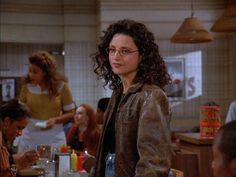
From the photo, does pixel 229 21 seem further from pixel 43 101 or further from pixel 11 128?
pixel 11 128

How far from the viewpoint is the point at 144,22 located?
651 cm

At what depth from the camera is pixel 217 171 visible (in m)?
1.37

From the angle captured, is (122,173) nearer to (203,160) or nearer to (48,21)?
(203,160)

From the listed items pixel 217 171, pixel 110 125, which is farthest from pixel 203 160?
pixel 217 171

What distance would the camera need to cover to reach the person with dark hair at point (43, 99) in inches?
139

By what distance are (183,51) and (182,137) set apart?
2.92 metres

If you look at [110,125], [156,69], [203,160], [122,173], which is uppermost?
[156,69]

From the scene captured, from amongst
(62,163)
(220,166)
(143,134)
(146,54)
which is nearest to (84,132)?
(62,163)

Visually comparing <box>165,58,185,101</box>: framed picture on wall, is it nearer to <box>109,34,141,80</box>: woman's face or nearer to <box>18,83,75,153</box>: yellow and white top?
<box>18,83,75,153</box>: yellow and white top

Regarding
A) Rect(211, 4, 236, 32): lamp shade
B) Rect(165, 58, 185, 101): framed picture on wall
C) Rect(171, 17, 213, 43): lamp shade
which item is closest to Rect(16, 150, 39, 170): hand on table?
Rect(211, 4, 236, 32): lamp shade

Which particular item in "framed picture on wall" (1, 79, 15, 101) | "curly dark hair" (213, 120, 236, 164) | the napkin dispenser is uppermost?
"framed picture on wall" (1, 79, 15, 101)

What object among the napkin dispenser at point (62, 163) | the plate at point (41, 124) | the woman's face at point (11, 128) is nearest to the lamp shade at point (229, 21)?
the plate at point (41, 124)

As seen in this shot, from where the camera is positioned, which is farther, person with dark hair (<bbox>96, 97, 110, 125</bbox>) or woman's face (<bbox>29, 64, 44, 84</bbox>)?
person with dark hair (<bbox>96, 97, 110, 125</bbox>)

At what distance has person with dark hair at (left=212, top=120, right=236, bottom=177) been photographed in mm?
1337
